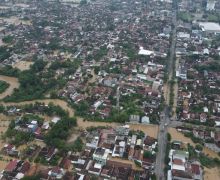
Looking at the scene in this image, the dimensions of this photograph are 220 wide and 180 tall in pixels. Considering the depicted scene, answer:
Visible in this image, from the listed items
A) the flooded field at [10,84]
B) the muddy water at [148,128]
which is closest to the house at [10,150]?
the flooded field at [10,84]

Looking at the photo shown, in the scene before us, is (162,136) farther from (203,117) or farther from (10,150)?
(10,150)

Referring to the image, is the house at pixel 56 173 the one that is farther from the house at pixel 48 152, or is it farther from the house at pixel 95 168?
the house at pixel 95 168

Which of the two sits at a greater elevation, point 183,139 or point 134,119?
point 134,119

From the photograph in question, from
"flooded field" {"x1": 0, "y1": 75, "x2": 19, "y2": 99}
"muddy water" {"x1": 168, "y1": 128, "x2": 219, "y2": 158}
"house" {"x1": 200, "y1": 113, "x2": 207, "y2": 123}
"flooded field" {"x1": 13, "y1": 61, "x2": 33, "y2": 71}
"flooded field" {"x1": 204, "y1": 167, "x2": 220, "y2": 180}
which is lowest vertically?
"flooded field" {"x1": 204, "y1": 167, "x2": 220, "y2": 180}

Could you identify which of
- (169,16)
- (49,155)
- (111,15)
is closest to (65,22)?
(111,15)

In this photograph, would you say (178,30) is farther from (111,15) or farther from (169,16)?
(111,15)

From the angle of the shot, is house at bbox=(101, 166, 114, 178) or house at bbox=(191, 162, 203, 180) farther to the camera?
house at bbox=(101, 166, 114, 178)

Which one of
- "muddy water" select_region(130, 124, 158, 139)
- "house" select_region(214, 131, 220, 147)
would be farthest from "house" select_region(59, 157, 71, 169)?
"house" select_region(214, 131, 220, 147)

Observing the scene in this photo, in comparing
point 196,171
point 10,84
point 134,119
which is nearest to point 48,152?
point 134,119

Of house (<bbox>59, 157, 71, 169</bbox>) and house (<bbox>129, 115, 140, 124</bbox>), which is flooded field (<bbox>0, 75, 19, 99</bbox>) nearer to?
house (<bbox>59, 157, 71, 169</bbox>)

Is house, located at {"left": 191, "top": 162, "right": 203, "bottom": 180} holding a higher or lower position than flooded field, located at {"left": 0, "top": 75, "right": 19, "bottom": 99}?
lower
